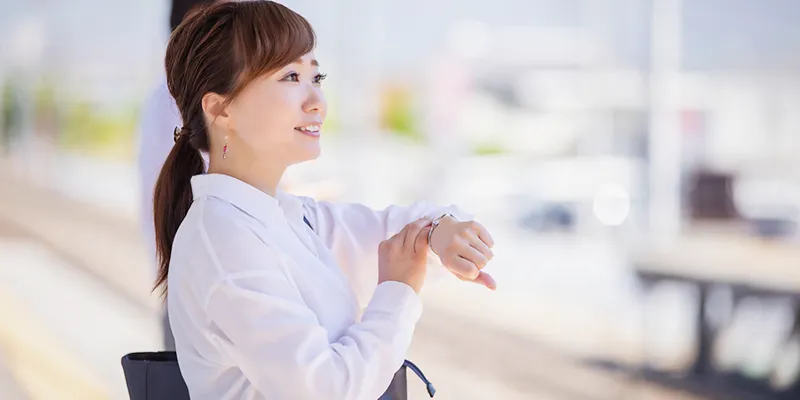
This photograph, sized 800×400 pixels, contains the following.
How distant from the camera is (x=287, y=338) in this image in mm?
846

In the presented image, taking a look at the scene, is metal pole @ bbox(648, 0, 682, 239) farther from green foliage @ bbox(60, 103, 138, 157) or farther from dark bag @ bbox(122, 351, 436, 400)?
dark bag @ bbox(122, 351, 436, 400)

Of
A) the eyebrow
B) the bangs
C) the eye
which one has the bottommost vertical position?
the eye

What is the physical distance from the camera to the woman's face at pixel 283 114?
3.17 feet

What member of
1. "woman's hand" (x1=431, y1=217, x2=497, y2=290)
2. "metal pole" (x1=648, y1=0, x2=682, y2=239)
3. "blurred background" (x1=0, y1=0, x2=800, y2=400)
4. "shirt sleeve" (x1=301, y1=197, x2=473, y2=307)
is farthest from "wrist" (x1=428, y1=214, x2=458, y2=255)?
"metal pole" (x1=648, y1=0, x2=682, y2=239)

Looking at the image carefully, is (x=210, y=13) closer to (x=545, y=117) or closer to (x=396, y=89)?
(x=396, y=89)

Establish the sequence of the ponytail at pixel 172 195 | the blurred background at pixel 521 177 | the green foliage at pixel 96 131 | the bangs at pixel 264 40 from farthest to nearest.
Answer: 1. the green foliage at pixel 96 131
2. the blurred background at pixel 521 177
3. the ponytail at pixel 172 195
4. the bangs at pixel 264 40

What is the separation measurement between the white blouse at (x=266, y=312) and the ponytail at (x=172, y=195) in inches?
3.0

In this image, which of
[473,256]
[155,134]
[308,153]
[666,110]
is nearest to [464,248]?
[473,256]

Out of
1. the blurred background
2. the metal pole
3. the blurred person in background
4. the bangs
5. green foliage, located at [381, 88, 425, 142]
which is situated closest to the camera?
the bangs

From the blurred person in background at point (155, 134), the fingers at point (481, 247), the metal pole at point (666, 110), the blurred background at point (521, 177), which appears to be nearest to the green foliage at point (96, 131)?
the blurred background at point (521, 177)

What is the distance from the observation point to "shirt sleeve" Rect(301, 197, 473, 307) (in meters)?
1.15

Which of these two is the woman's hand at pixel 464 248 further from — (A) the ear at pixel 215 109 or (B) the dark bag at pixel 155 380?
(A) the ear at pixel 215 109

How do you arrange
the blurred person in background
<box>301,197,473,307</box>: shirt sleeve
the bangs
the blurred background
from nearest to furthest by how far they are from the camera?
the bangs < <box>301,197,473,307</box>: shirt sleeve < the blurred person in background < the blurred background

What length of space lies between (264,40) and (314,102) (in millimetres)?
82
